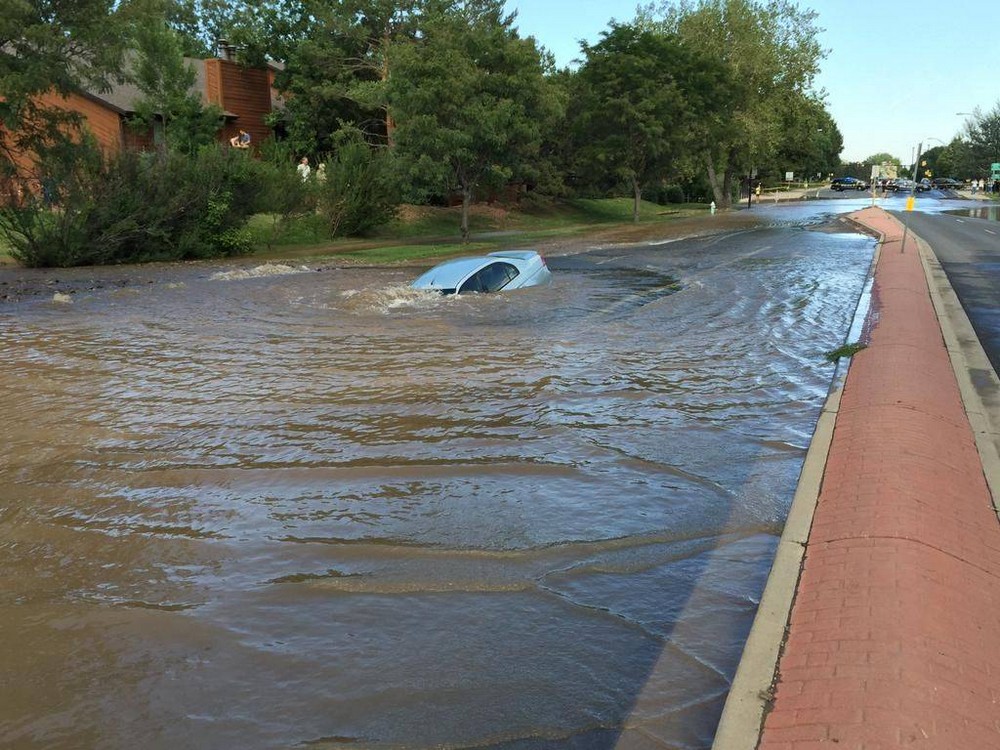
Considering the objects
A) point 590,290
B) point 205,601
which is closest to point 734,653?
point 205,601

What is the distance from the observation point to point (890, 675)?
3.27 meters

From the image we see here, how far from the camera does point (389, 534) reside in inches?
201

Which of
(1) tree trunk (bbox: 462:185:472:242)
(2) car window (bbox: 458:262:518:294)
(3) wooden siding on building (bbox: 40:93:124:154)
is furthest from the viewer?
(3) wooden siding on building (bbox: 40:93:124:154)

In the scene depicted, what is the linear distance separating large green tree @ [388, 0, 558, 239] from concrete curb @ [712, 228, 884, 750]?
23.7m

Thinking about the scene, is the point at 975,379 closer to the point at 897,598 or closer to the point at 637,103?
the point at 897,598

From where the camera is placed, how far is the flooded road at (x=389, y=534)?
11.2 ft

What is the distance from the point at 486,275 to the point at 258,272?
8.92 m

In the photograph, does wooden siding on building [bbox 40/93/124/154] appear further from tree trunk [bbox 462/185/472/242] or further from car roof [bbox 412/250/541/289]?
car roof [bbox 412/250/541/289]

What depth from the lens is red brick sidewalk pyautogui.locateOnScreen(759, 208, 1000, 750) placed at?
3.03 metres

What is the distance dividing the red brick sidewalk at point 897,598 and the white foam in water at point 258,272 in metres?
16.8

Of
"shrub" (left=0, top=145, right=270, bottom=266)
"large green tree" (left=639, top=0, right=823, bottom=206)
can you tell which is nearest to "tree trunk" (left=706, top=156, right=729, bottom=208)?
"large green tree" (left=639, top=0, right=823, bottom=206)

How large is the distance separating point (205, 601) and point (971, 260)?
22.3m

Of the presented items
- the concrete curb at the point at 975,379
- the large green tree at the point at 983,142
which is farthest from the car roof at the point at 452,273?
the large green tree at the point at 983,142

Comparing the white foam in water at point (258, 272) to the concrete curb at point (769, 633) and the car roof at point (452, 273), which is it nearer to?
the car roof at point (452, 273)
